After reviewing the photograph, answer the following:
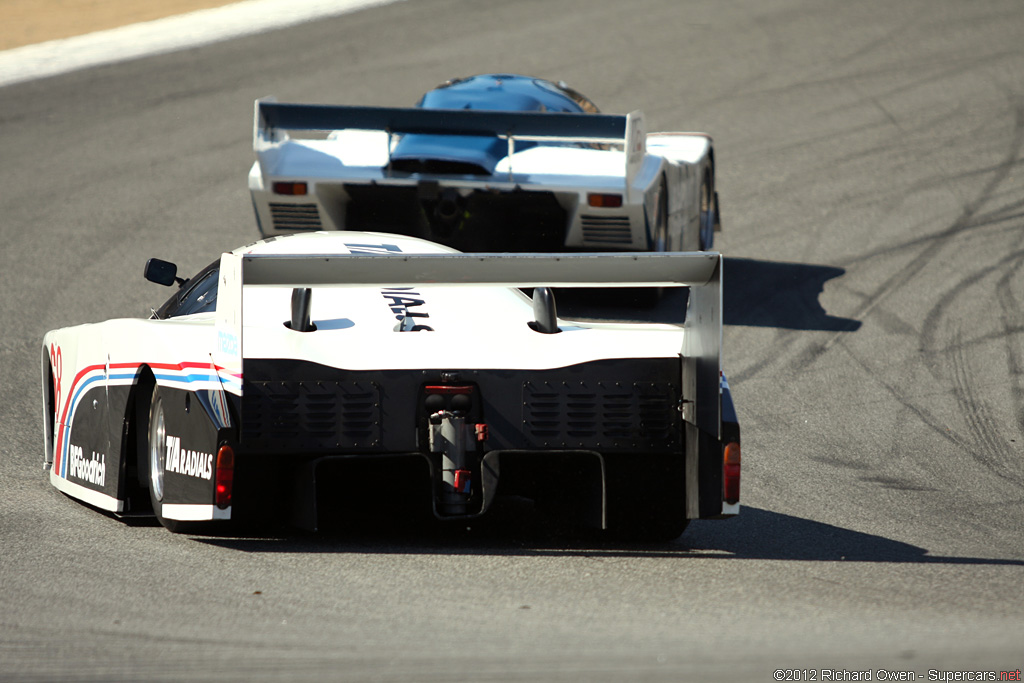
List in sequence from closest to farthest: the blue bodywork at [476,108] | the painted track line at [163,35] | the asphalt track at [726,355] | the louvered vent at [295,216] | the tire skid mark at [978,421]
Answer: the asphalt track at [726,355] < the tire skid mark at [978,421] < the blue bodywork at [476,108] < the louvered vent at [295,216] < the painted track line at [163,35]

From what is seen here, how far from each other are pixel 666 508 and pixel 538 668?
6.22ft

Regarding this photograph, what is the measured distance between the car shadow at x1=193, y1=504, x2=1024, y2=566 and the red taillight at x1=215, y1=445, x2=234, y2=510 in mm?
259

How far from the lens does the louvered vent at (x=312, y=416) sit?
16.3 ft

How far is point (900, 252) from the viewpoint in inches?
504

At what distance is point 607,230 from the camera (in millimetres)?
9812

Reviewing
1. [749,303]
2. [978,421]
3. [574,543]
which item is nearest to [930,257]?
[749,303]

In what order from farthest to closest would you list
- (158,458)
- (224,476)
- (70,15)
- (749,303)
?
1. (70,15)
2. (749,303)
3. (158,458)
4. (224,476)

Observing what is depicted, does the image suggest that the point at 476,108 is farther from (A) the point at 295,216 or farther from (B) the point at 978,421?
(B) the point at 978,421

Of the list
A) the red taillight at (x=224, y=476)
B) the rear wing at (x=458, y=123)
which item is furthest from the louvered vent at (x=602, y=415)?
the rear wing at (x=458, y=123)

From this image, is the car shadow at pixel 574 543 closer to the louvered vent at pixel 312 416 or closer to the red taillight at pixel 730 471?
the red taillight at pixel 730 471

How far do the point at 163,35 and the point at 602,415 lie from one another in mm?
17344

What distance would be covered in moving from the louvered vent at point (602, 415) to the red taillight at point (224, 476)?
42.2 inches

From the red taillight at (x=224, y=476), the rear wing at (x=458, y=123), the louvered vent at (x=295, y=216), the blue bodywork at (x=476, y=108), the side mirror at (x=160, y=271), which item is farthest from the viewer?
the louvered vent at (x=295, y=216)

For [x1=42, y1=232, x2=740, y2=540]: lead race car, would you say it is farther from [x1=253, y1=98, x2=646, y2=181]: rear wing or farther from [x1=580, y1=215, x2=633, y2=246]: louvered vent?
[x1=580, y1=215, x2=633, y2=246]: louvered vent
